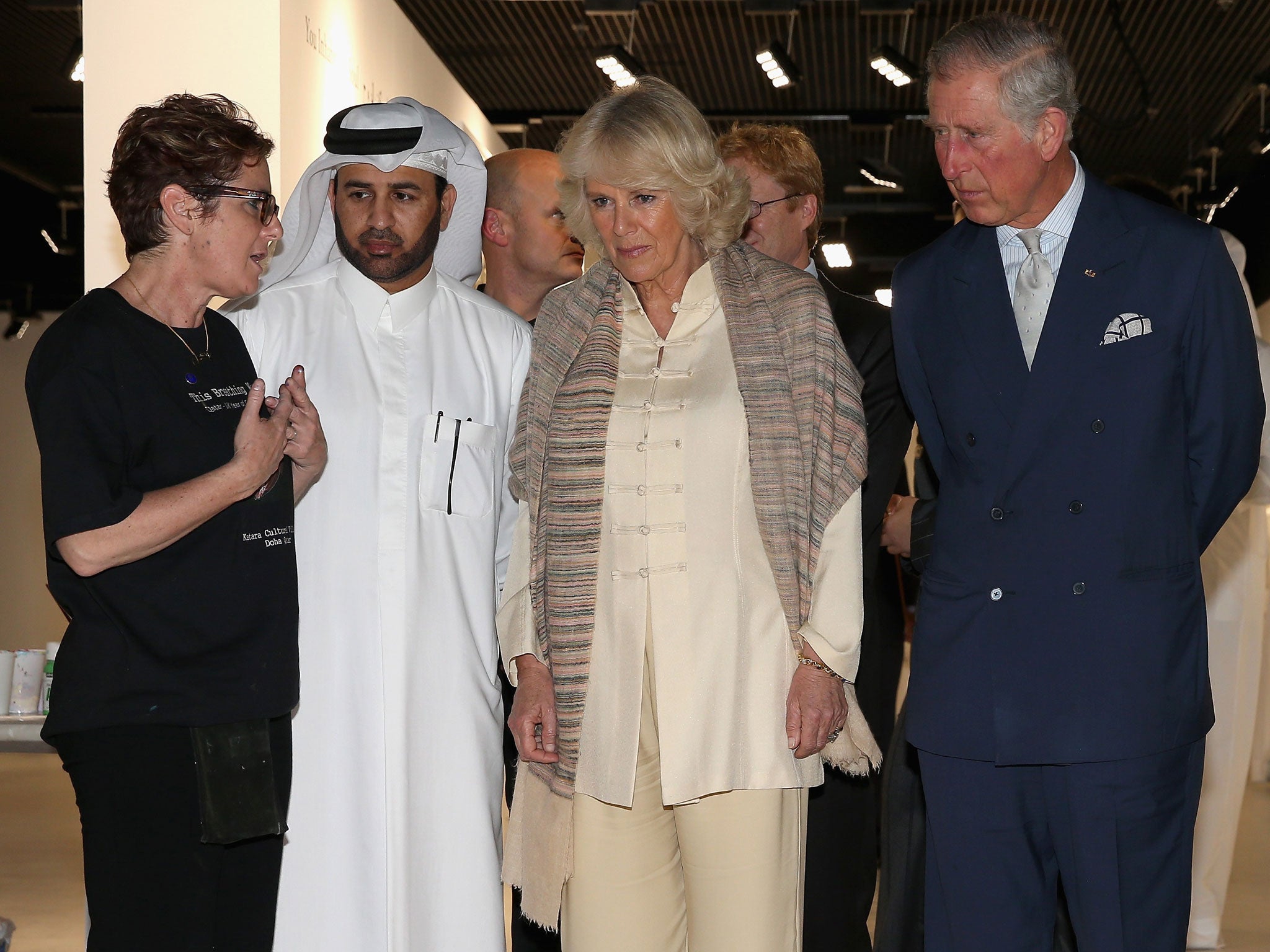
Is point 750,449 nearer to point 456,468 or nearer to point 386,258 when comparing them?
point 456,468

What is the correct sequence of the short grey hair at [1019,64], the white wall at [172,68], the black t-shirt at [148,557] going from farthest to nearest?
1. the white wall at [172,68]
2. the short grey hair at [1019,64]
3. the black t-shirt at [148,557]

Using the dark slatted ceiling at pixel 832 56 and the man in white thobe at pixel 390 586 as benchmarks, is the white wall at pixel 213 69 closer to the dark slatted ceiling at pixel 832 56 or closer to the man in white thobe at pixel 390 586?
the man in white thobe at pixel 390 586

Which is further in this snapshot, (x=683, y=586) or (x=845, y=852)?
(x=845, y=852)

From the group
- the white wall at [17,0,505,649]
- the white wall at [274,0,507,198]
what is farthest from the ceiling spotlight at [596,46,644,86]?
the white wall at [17,0,505,649]

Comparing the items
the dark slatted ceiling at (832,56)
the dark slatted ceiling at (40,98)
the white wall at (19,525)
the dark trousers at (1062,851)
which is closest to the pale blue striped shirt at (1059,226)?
the dark trousers at (1062,851)

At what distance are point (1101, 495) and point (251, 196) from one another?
155 cm

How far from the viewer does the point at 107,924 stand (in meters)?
2.22

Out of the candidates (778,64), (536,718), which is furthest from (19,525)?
(536,718)

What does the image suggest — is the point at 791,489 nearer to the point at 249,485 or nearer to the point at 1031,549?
the point at 1031,549

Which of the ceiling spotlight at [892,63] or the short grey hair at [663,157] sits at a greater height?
the ceiling spotlight at [892,63]

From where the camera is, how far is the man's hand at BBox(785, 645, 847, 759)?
2.45 meters

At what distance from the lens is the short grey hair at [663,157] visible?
2.56m

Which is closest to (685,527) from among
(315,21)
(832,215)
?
(315,21)

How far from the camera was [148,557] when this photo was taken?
2289mm
